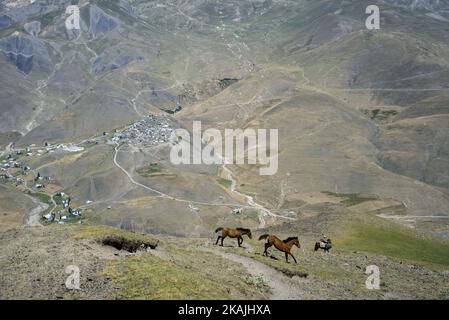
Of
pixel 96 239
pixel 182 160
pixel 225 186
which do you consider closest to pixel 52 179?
pixel 182 160

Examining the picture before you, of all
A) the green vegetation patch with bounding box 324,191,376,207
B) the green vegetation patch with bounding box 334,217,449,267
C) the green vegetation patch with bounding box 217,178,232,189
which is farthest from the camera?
the green vegetation patch with bounding box 217,178,232,189

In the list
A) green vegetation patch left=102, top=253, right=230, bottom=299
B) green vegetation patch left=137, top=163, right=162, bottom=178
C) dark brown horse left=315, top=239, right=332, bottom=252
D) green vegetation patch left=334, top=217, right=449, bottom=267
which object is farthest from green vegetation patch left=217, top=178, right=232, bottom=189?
green vegetation patch left=102, top=253, right=230, bottom=299

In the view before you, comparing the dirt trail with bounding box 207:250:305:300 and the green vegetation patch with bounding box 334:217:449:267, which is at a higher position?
the dirt trail with bounding box 207:250:305:300

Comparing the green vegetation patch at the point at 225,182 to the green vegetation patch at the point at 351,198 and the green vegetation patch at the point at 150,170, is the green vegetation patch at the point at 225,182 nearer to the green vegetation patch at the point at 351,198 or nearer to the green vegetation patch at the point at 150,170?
the green vegetation patch at the point at 150,170

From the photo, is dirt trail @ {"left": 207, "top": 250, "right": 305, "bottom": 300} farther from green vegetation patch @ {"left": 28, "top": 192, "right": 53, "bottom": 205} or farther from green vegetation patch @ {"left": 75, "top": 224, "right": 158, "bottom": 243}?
green vegetation patch @ {"left": 28, "top": 192, "right": 53, "bottom": 205}

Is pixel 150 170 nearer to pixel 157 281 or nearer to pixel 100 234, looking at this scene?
pixel 100 234
